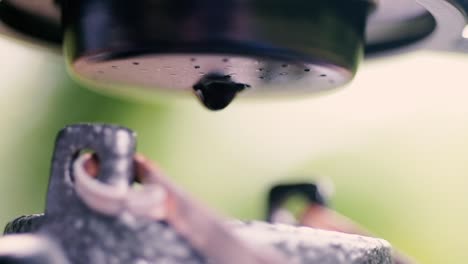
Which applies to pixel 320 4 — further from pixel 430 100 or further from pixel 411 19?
pixel 430 100

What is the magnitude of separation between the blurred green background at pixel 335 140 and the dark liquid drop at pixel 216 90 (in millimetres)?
413

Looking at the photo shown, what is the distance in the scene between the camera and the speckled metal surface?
297 mm

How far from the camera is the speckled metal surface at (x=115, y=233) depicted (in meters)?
0.30

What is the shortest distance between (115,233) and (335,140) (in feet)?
2.05

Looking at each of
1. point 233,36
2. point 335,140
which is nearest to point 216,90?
point 233,36

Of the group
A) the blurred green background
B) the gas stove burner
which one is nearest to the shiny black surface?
the gas stove burner

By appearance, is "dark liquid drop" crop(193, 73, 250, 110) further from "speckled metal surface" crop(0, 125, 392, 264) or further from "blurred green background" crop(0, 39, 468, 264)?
"blurred green background" crop(0, 39, 468, 264)

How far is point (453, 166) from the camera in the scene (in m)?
0.86

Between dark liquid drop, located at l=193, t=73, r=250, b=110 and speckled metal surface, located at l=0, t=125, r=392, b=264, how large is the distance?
95 mm

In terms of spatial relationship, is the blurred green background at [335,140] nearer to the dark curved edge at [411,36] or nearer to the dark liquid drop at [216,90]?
the dark curved edge at [411,36]

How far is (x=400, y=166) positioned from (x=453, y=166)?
68 millimetres

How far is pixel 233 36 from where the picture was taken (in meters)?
0.34

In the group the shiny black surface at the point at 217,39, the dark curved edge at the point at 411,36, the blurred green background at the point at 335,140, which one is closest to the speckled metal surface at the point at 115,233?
the shiny black surface at the point at 217,39

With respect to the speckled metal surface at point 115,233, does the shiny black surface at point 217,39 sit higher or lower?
higher
